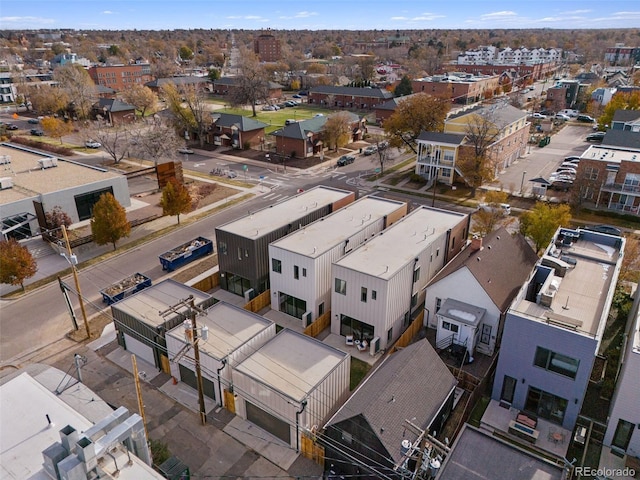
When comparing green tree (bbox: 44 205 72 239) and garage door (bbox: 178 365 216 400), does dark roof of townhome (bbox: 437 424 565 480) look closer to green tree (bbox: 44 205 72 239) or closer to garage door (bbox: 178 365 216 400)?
garage door (bbox: 178 365 216 400)

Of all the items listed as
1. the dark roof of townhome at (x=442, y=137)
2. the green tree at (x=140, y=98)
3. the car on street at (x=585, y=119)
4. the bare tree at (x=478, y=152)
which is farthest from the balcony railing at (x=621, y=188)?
the green tree at (x=140, y=98)

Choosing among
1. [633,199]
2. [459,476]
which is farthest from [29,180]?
[633,199]

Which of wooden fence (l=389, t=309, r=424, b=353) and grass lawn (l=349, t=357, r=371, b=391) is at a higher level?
wooden fence (l=389, t=309, r=424, b=353)

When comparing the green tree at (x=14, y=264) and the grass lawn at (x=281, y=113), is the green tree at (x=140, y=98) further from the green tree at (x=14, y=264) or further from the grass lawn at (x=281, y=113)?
the green tree at (x=14, y=264)

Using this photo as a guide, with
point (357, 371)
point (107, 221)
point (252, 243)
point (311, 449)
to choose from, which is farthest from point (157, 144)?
point (311, 449)

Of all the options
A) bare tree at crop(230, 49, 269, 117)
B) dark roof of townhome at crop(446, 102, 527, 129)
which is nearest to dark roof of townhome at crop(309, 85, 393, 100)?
bare tree at crop(230, 49, 269, 117)

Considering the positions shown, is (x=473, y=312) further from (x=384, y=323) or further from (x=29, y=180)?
(x=29, y=180)
